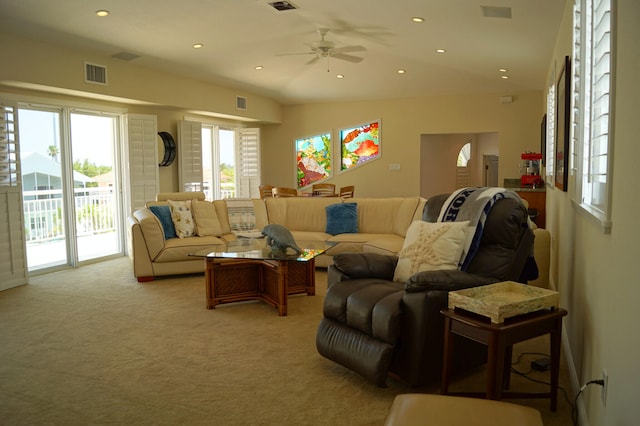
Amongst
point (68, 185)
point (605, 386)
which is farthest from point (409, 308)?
point (68, 185)

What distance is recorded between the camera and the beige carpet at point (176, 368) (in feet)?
8.68

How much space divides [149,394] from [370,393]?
1229mm

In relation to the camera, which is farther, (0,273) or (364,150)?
(364,150)

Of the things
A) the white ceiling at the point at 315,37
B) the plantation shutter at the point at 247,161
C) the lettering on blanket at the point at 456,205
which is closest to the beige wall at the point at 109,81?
the white ceiling at the point at 315,37

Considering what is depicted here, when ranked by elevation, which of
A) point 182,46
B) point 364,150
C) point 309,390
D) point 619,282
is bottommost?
point 309,390

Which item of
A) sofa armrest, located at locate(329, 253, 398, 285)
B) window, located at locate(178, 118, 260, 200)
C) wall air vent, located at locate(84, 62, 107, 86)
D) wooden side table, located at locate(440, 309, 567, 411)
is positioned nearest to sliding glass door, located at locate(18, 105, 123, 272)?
wall air vent, located at locate(84, 62, 107, 86)

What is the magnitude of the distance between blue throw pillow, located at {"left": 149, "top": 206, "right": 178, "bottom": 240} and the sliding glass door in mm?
1419

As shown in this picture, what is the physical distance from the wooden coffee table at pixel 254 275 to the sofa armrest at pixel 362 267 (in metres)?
0.93

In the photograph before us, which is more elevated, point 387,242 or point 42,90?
point 42,90

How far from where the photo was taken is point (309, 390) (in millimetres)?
2906

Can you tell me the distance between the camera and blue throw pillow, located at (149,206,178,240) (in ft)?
19.5

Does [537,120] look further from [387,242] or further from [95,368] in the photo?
[95,368]

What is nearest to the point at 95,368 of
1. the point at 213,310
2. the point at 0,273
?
the point at 213,310

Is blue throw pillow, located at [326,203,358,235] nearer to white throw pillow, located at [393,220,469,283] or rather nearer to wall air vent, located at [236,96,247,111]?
white throw pillow, located at [393,220,469,283]
